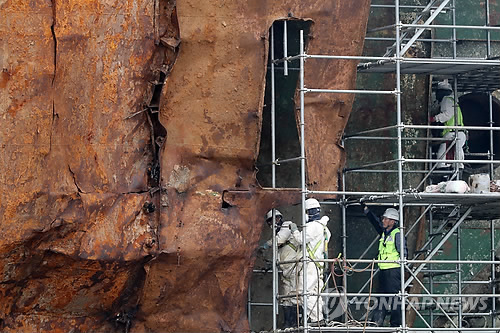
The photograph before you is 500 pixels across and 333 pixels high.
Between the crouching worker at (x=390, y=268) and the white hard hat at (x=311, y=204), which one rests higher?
the white hard hat at (x=311, y=204)

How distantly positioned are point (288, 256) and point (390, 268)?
1.44m

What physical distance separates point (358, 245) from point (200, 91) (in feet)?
12.6

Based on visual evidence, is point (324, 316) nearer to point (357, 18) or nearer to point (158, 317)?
point (158, 317)

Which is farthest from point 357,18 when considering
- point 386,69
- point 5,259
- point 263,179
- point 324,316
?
point 5,259

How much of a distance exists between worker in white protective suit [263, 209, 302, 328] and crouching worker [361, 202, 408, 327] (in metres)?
1.19

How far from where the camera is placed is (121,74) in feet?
53.1

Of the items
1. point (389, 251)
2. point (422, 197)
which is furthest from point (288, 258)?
point (422, 197)

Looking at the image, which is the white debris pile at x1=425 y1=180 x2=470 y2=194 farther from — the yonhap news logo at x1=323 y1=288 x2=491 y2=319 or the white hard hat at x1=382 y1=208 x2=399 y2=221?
the yonhap news logo at x1=323 y1=288 x2=491 y2=319

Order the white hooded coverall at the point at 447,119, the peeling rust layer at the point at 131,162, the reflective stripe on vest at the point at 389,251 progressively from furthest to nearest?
the white hooded coverall at the point at 447,119 < the reflective stripe on vest at the point at 389,251 < the peeling rust layer at the point at 131,162

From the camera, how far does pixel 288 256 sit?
17219 millimetres

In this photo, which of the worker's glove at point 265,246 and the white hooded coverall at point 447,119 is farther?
the white hooded coverall at point 447,119

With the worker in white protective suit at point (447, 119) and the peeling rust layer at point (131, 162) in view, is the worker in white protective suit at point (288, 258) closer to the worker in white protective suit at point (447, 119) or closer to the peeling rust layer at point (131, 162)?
the peeling rust layer at point (131, 162)

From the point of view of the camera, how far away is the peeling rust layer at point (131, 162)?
1591cm

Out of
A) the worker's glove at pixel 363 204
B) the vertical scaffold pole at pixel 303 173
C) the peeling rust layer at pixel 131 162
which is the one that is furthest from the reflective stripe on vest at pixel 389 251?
the peeling rust layer at pixel 131 162
